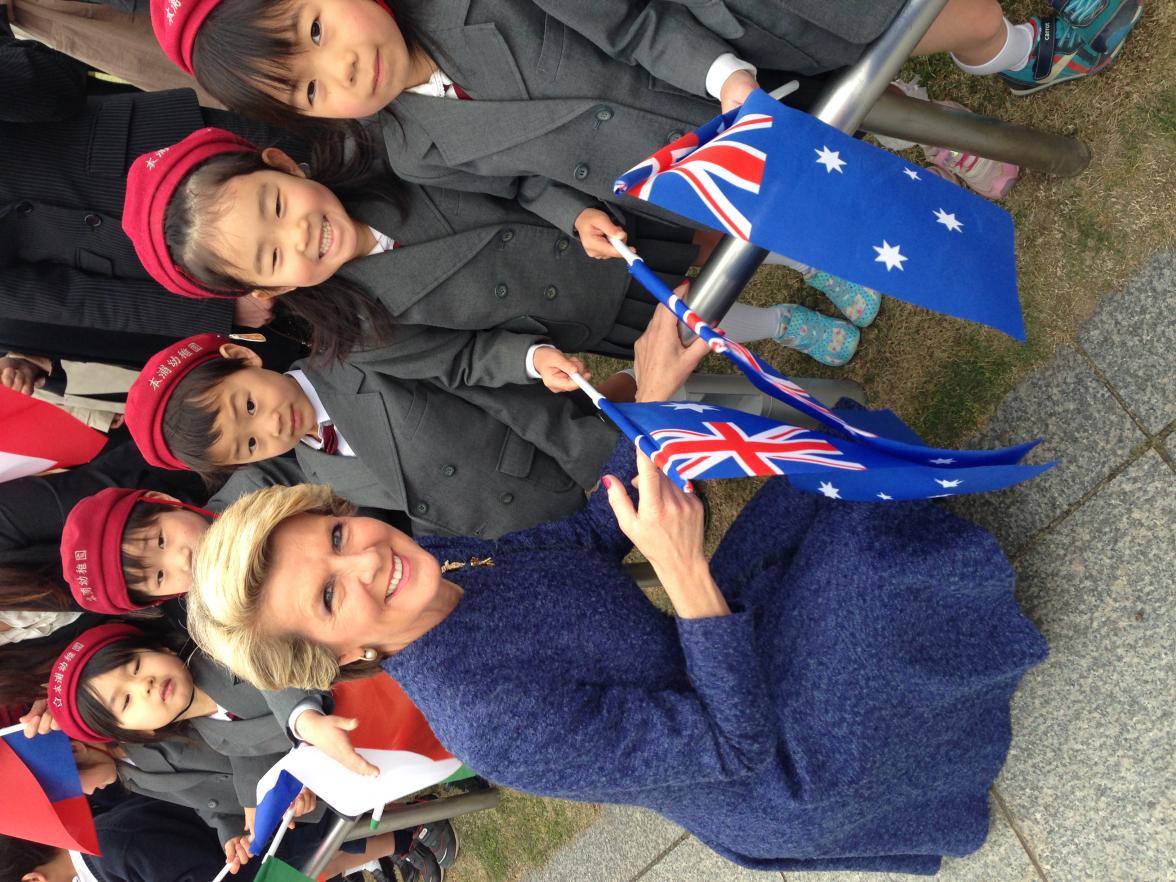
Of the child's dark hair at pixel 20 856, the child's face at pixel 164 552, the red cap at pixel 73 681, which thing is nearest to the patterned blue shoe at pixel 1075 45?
the child's face at pixel 164 552

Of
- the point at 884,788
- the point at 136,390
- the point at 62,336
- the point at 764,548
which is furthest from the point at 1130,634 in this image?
the point at 62,336

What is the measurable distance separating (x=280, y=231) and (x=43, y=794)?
2.57m

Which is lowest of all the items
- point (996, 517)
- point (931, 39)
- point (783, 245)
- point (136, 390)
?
point (136, 390)

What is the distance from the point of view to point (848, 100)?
1.49 meters

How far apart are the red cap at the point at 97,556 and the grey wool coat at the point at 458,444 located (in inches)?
31.1

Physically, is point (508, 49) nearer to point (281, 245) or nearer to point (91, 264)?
point (281, 245)

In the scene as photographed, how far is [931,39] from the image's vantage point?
2119 mm

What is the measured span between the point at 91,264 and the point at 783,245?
8.37ft

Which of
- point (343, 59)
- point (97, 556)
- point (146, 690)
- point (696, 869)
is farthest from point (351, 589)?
point (696, 869)

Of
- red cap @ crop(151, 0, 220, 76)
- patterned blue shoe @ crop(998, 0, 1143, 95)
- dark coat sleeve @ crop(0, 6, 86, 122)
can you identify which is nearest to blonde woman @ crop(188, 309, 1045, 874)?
red cap @ crop(151, 0, 220, 76)

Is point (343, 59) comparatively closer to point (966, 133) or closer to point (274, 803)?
point (966, 133)

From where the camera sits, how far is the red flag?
3084 mm

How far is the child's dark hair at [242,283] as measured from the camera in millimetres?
2291

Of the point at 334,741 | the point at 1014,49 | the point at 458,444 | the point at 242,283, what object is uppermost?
the point at 1014,49
